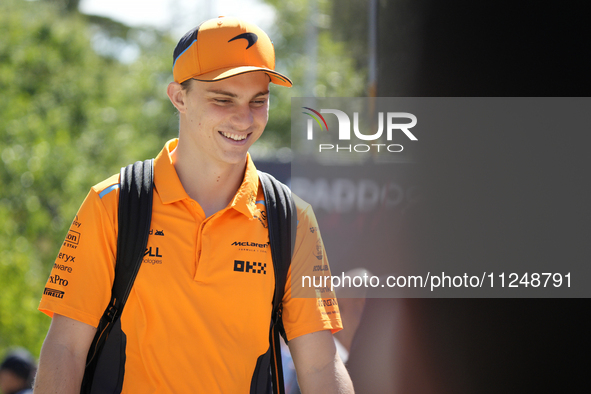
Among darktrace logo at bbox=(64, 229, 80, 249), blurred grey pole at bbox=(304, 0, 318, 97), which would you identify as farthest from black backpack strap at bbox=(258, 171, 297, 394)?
blurred grey pole at bbox=(304, 0, 318, 97)

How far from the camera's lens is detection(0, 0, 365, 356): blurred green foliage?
27.2ft

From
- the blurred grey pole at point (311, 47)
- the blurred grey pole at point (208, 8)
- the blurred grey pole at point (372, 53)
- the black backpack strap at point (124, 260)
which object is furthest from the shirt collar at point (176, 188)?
the blurred grey pole at point (208, 8)

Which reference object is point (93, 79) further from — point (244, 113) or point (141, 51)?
point (244, 113)

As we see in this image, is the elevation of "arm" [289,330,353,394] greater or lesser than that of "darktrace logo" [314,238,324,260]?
lesser

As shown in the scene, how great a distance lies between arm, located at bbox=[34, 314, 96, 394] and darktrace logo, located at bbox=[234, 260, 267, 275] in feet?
1.57

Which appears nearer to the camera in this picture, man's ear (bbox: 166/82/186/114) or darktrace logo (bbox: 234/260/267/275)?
darktrace logo (bbox: 234/260/267/275)

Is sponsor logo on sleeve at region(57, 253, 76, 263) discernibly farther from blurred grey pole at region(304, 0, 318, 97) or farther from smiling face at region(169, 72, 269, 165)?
blurred grey pole at region(304, 0, 318, 97)

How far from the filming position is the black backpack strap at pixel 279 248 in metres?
1.90

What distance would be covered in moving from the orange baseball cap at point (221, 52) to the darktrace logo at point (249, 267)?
601 mm

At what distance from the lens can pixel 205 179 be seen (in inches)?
78.7

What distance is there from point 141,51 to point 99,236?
1702cm

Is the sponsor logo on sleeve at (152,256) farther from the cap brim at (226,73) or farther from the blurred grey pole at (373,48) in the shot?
the blurred grey pole at (373,48)

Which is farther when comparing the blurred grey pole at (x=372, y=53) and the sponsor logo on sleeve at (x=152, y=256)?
the blurred grey pole at (x=372, y=53)

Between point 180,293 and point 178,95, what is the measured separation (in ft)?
2.25
